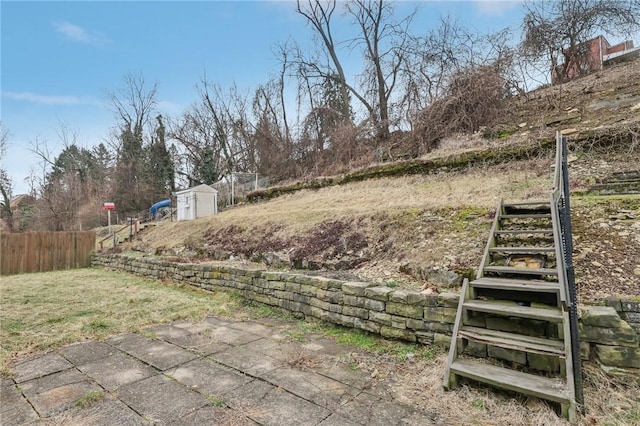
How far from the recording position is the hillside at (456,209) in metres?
3.73

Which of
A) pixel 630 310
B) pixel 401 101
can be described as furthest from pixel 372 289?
pixel 401 101

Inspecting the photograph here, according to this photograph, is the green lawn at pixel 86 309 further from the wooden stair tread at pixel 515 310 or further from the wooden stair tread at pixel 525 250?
the wooden stair tread at pixel 525 250

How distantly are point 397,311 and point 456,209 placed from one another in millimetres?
2674

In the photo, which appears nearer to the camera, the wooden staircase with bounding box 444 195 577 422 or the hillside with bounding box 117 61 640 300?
the wooden staircase with bounding box 444 195 577 422

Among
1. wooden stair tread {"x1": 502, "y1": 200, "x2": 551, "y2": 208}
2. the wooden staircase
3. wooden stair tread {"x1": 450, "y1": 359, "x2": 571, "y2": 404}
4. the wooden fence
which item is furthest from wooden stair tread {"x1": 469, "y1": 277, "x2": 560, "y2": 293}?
the wooden fence

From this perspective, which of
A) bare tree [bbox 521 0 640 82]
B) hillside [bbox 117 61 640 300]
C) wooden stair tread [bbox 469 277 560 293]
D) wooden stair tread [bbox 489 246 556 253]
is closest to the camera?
wooden stair tread [bbox 469 277 560 293]

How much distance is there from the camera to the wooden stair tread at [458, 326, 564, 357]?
2139mm

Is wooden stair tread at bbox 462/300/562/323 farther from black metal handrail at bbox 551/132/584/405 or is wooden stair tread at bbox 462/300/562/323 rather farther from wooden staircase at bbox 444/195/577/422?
black metal handrail at bbox 551/132/584/405

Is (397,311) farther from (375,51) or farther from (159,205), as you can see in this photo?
(159,205)

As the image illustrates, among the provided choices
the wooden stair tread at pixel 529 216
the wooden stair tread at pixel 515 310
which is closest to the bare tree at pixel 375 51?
the wooden stair tread at pixel 529 216

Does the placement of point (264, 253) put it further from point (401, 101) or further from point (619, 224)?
point (401, 101)

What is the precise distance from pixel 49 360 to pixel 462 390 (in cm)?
362

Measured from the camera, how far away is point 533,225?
4.24 metres

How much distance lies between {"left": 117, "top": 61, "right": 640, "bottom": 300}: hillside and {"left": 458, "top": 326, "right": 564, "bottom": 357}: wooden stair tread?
895 millimetres
